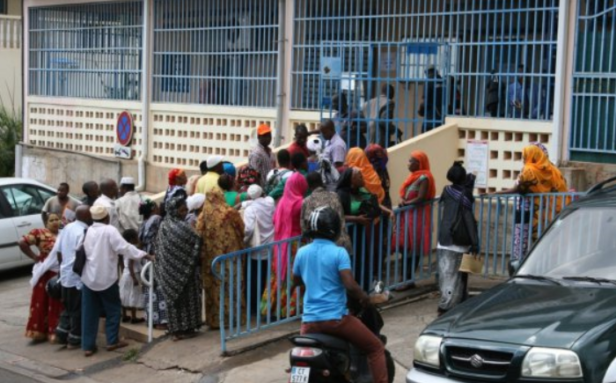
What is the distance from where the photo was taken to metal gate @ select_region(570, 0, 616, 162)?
38.0 feet

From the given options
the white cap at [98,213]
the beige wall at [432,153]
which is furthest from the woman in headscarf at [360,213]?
the white cap at [98,213]

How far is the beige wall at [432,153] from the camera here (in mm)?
12523

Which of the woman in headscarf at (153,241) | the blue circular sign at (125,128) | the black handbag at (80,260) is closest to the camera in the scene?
the black handbag at (80,260)

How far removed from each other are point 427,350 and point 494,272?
15.5 feet

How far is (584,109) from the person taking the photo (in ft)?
38.9

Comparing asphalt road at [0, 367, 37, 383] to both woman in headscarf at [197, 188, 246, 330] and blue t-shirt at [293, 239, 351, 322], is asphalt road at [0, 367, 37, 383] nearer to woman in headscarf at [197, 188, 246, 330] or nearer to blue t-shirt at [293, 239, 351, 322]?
woman in headscarf at [197, 188, 246, 330]

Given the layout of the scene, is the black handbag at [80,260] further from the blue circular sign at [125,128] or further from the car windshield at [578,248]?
the blue circular sign at [125,128]

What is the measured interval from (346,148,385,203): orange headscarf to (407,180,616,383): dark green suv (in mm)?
3376

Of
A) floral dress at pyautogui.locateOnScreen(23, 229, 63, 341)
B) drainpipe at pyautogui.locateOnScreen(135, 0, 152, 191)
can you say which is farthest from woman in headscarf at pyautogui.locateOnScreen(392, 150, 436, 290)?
drainpipe at pyautogui.locateOnScreen(135, 0, 152, 191)

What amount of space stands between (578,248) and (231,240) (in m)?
3.74

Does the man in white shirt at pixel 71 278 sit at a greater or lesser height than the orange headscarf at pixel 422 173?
lesser

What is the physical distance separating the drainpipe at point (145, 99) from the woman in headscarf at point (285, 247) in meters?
8.73

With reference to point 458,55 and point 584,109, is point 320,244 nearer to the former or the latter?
point 584,109

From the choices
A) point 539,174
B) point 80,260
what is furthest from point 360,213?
point 80,260
